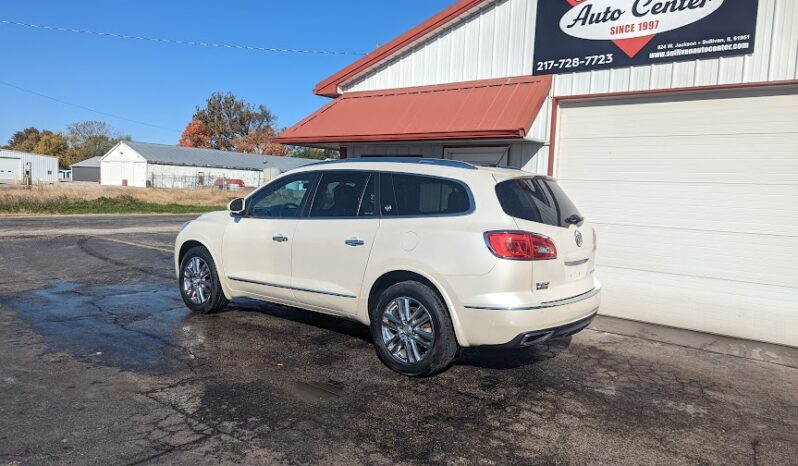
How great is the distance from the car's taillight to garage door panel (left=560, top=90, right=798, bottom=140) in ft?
13.3

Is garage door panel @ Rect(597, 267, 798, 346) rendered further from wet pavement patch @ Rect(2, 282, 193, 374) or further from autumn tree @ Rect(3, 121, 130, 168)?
autumn tree @ Rect(3, 121, 130, 168)

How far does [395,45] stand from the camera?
31.7 feet

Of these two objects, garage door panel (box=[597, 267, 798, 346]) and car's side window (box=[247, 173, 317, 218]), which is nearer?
car's side window (box=[247, 173, 317, 218])

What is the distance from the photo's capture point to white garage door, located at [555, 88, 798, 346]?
22.1ft

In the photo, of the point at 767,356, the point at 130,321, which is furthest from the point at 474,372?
the point at 130,321

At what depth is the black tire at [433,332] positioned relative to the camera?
4.64m

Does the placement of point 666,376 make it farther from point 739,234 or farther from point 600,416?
point 739,234

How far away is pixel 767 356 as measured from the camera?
619 cm

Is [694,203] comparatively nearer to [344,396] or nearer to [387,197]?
[387,197]

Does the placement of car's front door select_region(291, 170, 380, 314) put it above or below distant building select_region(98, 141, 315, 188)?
below

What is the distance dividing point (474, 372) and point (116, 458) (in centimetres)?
293

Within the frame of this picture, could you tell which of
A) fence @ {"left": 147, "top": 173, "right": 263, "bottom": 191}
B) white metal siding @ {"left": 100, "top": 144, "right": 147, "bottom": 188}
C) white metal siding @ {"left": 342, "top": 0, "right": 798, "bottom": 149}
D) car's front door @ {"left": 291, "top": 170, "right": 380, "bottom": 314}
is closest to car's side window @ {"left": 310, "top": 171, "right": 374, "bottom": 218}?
car's front door @ {"left": 291, "top": 170, "right": 380, "bottom": 314}

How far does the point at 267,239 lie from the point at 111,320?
2.18 meters

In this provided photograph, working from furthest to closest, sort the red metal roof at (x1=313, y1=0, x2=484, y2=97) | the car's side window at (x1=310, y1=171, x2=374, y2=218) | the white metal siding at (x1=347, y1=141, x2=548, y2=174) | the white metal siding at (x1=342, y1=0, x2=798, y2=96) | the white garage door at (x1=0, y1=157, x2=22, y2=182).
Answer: the white garage door at (x1=0, y1=157, x2=22, y2=182) → the red metal roof at (x1=313, y1=0, x2=484, y2=97) → the white metal siding at (x1=347, y1=141, x2=548, y2=174) → the white metal siding at (x1=342, y1=0, x2=798, y2=96) → the car's side window at (x1=310, y1=171, x2=374, y2=218)
